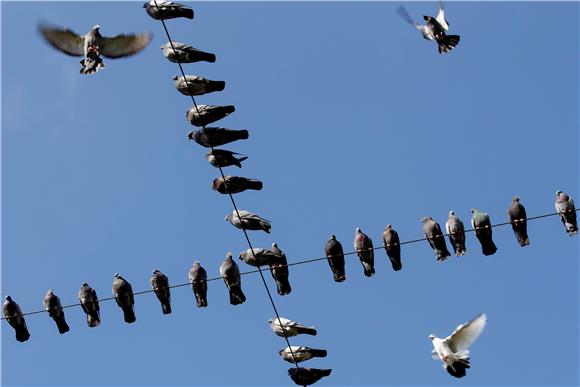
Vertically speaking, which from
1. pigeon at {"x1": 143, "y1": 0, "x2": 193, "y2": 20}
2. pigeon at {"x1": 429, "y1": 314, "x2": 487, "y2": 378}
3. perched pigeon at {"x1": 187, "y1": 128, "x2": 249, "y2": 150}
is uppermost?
pigeon at {"x1": 143, "y1": 0, "x2": 193, "y2": 20}

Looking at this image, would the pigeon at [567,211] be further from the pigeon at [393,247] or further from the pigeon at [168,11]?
the pigeon at [168,11]

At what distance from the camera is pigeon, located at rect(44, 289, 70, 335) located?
75.8ft

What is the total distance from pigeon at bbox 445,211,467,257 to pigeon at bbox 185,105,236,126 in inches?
135

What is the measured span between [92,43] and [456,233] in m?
5.99

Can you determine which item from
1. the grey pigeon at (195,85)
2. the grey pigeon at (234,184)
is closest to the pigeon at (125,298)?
the grey pigeon at (234,184)

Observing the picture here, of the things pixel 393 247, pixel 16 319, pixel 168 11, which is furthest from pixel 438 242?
pixel 16 319

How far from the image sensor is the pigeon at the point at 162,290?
22750mm

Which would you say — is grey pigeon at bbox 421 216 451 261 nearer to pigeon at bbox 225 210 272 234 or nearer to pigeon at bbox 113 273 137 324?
pigeon at bbox 225 210 272 234

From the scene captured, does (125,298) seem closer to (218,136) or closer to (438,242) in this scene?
(218,136)

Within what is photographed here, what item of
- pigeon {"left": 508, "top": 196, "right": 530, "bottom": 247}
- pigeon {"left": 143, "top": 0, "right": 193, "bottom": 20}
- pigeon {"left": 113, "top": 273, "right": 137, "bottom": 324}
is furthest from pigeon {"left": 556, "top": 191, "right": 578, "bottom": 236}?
pigeon {"left": 113, "top": 273, "right": 137, "bottom": 324}

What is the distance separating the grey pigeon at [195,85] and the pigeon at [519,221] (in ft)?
14.5

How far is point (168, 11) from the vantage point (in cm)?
1983

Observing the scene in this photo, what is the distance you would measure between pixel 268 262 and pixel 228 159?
1629 millimetres

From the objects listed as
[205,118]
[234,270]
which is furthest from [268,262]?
[205,118]
